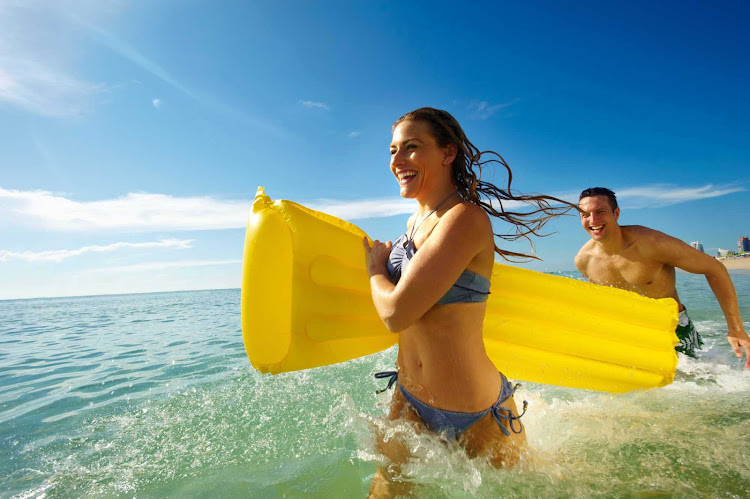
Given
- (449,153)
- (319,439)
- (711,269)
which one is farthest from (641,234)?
(319,439)

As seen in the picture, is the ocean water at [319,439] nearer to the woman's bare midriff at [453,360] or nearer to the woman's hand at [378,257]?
the woman's bare midriff at [453,360]

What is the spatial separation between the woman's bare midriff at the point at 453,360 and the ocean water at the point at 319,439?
0.23 meters

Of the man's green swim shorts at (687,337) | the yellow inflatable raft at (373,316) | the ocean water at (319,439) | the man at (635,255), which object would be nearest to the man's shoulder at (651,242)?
the man at (635,255)

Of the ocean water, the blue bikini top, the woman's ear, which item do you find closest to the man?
the ocean water

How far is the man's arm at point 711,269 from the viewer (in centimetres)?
298

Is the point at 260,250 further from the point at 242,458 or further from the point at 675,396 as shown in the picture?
the point at 675,396

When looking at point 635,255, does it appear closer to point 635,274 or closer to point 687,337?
point 635,274

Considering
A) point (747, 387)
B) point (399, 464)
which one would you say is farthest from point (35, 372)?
point (747, 387)

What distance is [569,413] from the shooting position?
108 inches

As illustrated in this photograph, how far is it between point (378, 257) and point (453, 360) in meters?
0.56

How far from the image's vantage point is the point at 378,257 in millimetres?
1852

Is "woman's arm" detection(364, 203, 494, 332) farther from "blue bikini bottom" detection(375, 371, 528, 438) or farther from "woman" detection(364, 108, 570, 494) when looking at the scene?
"blue bikini bottom" detection(375, 371, 528, 438)

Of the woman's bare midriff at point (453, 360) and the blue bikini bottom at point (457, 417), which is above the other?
the woman's bare midriff at point (453, 360)

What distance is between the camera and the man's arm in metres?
2.98
